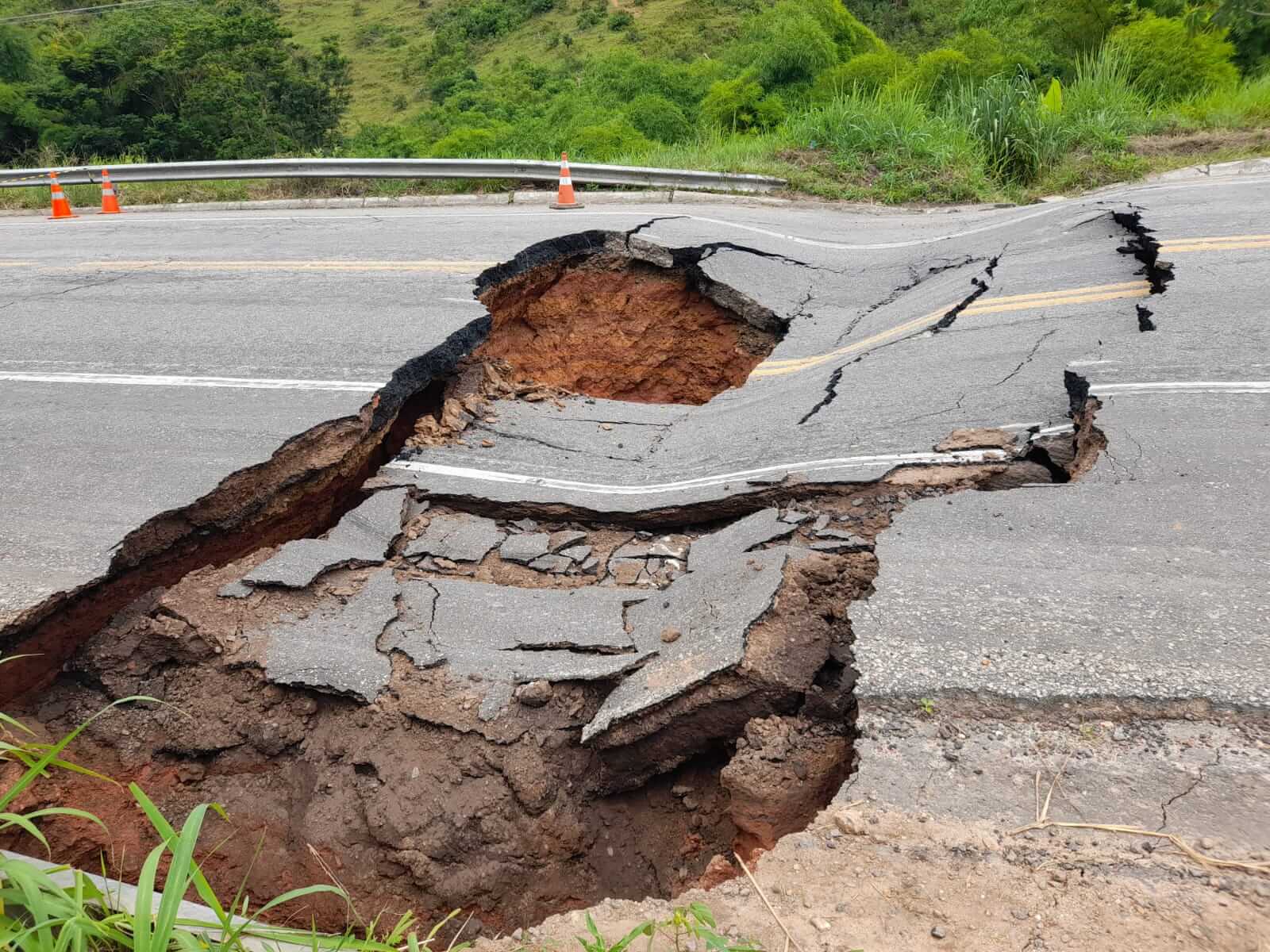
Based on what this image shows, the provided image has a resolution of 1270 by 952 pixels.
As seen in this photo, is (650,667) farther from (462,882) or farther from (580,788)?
(462,882)

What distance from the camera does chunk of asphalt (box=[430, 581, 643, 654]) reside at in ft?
14.4

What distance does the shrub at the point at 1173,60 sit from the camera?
13133mm

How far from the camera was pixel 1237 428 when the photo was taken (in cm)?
497

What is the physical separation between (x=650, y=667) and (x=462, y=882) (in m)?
1.17

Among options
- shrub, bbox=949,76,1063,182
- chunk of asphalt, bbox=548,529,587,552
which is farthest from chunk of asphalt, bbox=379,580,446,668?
shrub, bbox=949,76,1063,182

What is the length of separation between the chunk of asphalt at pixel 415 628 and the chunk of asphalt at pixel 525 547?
0.51 m

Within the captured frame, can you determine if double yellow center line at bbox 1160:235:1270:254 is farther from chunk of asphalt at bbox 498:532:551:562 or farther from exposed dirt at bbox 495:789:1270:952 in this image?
exposed dirt at bbox 495:789:1270:952

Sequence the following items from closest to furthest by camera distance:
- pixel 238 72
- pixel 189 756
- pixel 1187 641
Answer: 1. pixel 1187 641
2. pixel 189 756
3. pixel 238 72

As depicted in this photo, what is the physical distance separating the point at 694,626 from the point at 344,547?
6.68 feet

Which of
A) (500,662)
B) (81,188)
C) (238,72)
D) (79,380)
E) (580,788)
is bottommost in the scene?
(580,788)

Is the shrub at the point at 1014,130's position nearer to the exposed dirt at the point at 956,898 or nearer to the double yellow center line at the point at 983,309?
the double yellow center line at the point at 983,309

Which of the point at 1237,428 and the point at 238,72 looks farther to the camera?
the point at 238,72

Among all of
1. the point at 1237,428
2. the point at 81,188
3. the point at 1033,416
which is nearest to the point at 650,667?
the point at 1033,416

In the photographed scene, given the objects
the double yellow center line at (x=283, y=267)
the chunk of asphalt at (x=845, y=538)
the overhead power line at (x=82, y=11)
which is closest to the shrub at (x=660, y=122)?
the double yellow center line at (x=283, y=267)
